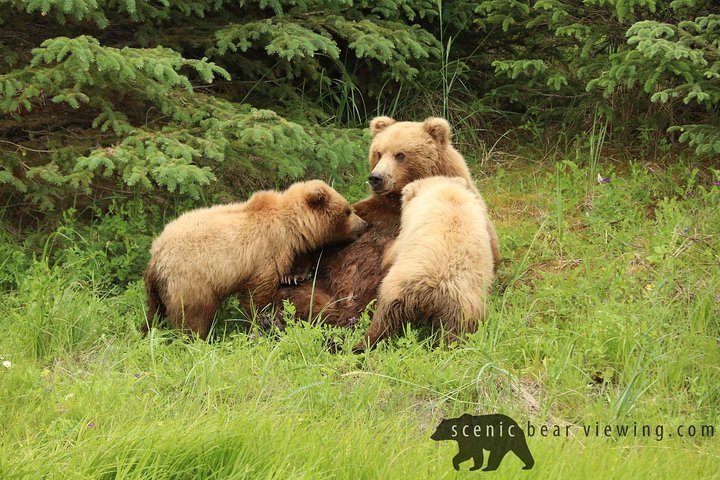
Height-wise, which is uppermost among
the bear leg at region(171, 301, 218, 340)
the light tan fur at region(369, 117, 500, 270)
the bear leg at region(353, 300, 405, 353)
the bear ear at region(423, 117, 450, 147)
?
the bear ear at region(423, 117, 450, 147)

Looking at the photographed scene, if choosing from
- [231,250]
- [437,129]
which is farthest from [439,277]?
[437,129]

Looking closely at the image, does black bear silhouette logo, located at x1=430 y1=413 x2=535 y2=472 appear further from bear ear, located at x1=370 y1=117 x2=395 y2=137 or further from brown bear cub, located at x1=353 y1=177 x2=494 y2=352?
bear ear, located at x1=370 y1=117 x2=395 y2=137

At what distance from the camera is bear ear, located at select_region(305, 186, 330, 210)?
5.94 meters

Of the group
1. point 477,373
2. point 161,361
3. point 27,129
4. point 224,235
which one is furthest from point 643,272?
point 27,129

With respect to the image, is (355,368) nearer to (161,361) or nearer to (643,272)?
(161,361)

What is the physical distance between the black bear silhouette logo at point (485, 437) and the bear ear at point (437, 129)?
8.99ft

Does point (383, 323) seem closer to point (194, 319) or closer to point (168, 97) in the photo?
point (194, 319)

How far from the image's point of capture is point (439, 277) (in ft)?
16.6

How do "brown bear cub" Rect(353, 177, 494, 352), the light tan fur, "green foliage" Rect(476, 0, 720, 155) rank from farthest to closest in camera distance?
"green foliage" Rect(476, 0, 720, 155), the light tan fur, "brown bear cub" Rect(353, 177, 494, 352)

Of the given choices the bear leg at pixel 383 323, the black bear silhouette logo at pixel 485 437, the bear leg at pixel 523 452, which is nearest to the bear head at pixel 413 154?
the bear leg at pixel 383 323

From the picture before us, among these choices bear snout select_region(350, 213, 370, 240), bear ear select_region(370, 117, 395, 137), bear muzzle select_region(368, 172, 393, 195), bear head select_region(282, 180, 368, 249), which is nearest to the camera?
bear head select_region(282, 180, 368, 249)

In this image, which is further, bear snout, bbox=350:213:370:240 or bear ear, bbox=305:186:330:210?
bear snout, bbox=350:213:370:240

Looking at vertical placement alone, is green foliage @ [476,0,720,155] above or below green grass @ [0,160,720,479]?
above

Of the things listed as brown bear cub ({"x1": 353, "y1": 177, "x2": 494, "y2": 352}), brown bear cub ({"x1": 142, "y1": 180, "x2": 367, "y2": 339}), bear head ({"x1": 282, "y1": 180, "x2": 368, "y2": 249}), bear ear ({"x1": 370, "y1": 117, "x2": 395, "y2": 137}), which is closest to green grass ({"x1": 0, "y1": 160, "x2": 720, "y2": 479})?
brown bear cub ({"x1": 353, "y1": 177, "x2": 494, "y2": 352})
